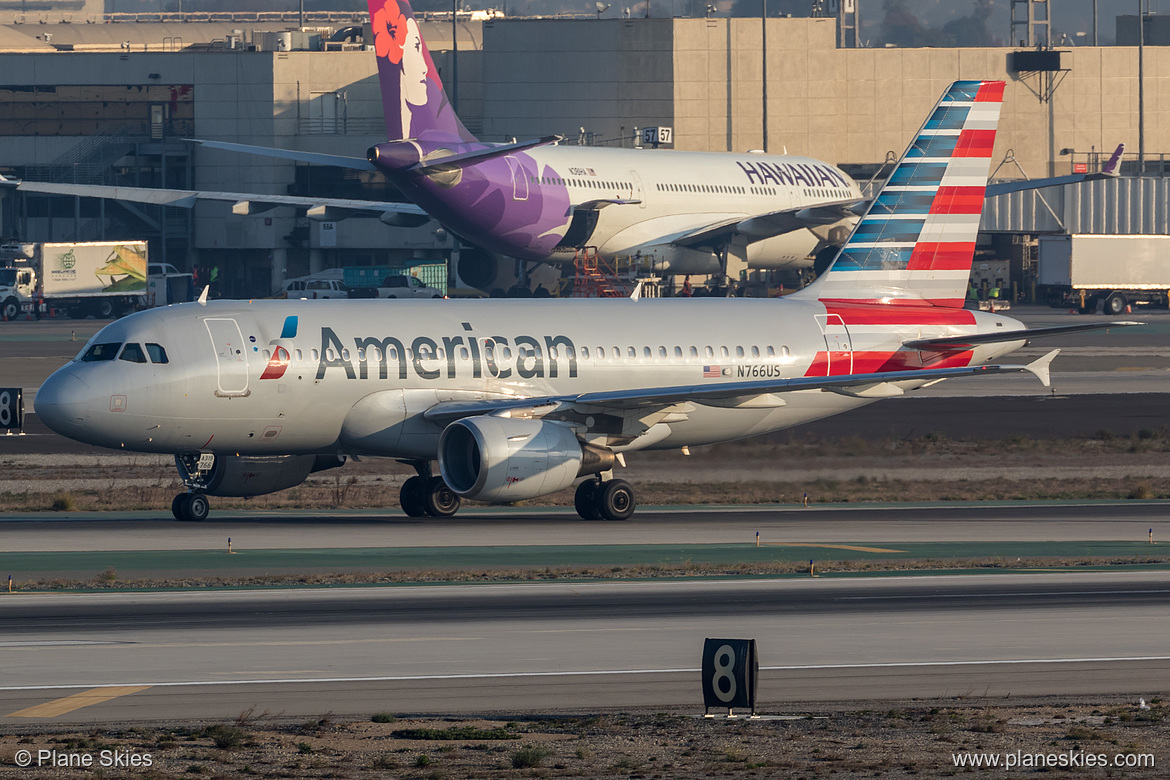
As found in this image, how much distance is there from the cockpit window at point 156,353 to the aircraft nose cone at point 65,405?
1.46 meters

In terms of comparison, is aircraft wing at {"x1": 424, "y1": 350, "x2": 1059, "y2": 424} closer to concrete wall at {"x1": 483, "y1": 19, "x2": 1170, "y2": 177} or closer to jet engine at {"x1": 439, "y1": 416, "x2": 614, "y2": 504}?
jet engine at {"x1": 439, "y1": 416, "x2": 614, "y2": 504}

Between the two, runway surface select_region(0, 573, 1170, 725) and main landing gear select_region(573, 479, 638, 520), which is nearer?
runway surface select_region(0, 573, 1170, 725)

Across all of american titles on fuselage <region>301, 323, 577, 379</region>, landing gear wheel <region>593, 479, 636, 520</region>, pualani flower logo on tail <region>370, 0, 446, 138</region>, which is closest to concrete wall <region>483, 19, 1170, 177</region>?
pualani flower logo on tail <region>370, 0, 446, 138</region>

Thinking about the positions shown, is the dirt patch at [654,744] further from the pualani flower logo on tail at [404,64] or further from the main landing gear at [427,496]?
the pualani flower logo on tail at [404,64]

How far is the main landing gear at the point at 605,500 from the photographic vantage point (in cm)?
3616

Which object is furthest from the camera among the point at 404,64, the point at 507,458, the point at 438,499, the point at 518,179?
the point at 518,179

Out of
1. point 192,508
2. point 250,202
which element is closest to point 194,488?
point 192,508

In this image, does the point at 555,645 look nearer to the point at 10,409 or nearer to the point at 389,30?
the point at 10,409

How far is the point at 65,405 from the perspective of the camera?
108 feet

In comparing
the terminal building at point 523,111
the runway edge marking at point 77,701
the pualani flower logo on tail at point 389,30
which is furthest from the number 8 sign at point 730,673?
the terminal building at point 523,111

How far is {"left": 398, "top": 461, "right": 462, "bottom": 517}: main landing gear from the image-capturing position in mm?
36906

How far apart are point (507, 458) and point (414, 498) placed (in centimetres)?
465

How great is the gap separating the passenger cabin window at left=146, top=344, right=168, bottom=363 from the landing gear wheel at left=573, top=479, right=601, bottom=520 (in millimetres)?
9393

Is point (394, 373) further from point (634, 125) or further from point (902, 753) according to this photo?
point (634, 125)
